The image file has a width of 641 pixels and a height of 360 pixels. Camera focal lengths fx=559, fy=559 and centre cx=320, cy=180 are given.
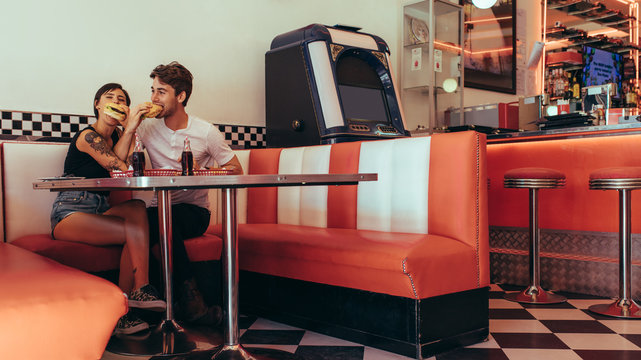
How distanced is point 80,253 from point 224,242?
2.98 ft

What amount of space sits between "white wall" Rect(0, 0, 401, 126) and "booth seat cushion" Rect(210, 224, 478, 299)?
1431 millimetres

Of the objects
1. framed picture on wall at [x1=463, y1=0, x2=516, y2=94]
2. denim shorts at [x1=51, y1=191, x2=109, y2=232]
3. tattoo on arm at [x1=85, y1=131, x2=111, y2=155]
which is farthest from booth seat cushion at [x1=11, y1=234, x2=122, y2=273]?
framed picture on wall at [x1=463, y1=0, x2=516, y2=94]

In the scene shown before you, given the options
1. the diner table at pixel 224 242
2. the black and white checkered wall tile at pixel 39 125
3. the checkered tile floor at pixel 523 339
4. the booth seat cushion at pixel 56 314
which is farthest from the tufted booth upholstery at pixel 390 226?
the booth seat cushion at pixel 56 314

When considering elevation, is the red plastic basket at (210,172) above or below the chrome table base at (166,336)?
above

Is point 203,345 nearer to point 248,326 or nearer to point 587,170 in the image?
point 248,326

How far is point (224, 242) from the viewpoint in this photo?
6.54ft

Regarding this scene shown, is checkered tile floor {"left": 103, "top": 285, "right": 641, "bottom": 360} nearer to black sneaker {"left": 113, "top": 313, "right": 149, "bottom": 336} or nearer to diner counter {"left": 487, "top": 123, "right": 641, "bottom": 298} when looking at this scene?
black sneaker {"left": 113, "top": 313, "right": 149, "bottom": 336}

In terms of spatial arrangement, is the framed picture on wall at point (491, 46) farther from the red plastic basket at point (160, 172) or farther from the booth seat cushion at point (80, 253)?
the red plastic basket at point (160, 172)

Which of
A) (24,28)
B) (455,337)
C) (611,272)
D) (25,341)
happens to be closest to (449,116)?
(611,272)

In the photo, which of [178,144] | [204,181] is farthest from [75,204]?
[204,181]

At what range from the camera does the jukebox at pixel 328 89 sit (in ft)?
12.1

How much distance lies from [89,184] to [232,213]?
485 mm

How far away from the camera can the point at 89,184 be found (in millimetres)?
1857

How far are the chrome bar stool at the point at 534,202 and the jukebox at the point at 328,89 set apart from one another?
0.97 meters
